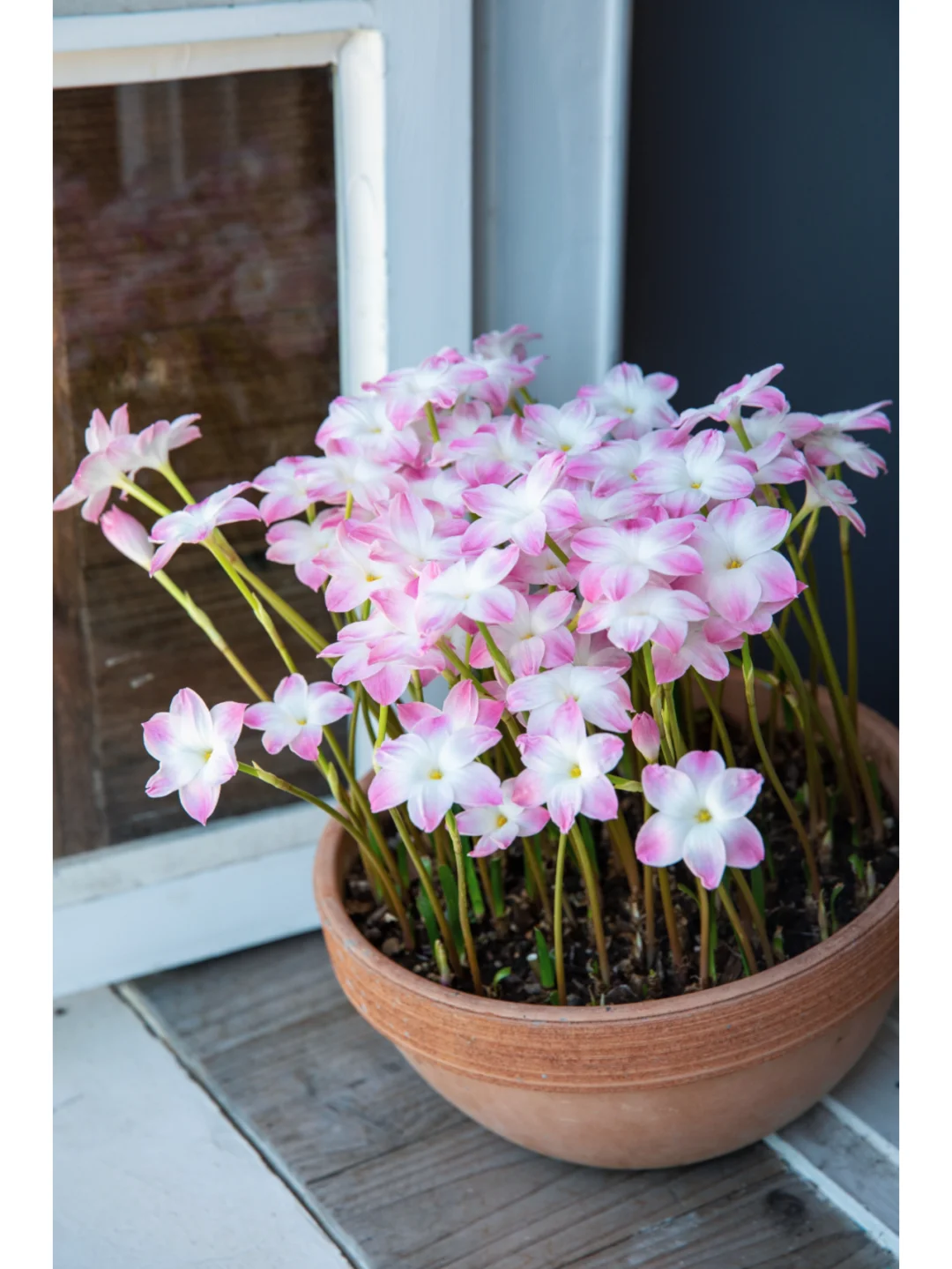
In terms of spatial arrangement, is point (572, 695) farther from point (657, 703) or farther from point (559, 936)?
point (559, 936)

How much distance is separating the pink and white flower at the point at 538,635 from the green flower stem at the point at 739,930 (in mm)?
196

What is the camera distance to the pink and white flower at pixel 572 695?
74cm

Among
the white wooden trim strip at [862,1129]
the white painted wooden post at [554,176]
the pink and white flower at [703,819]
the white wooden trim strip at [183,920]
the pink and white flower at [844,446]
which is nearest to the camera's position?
the pink and white flower at [703,819]

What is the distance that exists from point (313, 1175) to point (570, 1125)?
0.79 ft

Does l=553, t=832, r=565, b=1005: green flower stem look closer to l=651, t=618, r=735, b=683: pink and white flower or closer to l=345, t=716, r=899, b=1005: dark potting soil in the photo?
l=345, t=716, r=899, b=1005: dark potting soil

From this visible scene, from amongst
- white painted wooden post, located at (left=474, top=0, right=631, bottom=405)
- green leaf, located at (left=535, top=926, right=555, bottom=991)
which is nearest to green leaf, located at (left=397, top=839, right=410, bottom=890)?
green leaf, located at (left=535, top=926, right=555, bottom=991)

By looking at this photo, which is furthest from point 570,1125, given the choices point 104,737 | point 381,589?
point 104,737

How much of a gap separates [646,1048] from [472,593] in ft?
1.08

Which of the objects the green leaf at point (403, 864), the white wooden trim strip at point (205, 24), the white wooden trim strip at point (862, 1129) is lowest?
the white wooden trim strip at point (862, 1129)

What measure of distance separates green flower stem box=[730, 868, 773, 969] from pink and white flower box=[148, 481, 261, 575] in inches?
15.7

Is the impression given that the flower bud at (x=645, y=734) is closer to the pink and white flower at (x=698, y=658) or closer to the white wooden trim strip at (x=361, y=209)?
the pink and white flower at (x=698, y=658)

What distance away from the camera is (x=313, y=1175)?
105 cm

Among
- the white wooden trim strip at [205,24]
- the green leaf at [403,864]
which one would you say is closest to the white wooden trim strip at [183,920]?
the green leaf at [403,864]

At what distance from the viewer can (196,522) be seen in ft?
2.73
